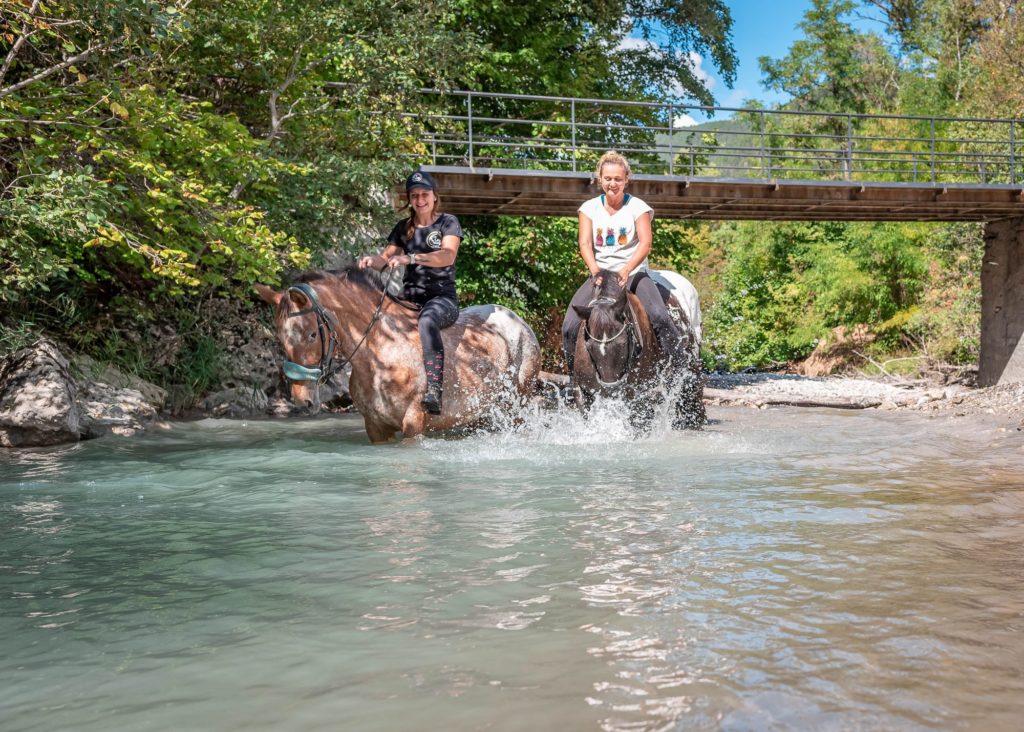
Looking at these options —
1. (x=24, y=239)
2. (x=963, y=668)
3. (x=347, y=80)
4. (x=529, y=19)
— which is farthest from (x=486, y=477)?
(x=529, y=19)

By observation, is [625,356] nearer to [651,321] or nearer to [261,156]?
[651,321]

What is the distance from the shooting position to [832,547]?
14.6ft

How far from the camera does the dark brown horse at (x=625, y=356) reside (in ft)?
26.2

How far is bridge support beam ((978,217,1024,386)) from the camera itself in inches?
852

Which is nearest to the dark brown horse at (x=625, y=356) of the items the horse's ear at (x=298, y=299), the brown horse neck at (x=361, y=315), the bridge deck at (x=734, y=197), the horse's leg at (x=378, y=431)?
the brown horse neck at (x=361, y=315)

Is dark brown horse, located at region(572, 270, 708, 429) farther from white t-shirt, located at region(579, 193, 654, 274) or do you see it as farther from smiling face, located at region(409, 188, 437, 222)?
smiling face, located at region(409, 188, 437, 222)

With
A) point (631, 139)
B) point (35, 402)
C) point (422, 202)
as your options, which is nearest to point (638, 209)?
point (422, 202)

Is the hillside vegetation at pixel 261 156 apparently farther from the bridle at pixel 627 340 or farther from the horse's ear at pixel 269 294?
the bridle at pixel 627 340

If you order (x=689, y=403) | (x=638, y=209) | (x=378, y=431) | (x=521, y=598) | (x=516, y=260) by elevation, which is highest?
(x=516, y=260)

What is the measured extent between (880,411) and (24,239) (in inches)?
431

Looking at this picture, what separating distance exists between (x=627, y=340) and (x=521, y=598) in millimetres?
4595

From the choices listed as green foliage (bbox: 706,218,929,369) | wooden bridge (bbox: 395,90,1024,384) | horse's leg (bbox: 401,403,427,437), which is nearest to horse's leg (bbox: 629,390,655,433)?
horse's leg (bbox: 401,403,427,437)

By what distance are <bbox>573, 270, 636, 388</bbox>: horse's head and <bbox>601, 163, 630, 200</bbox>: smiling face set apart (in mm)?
1087

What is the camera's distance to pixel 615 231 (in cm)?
889
